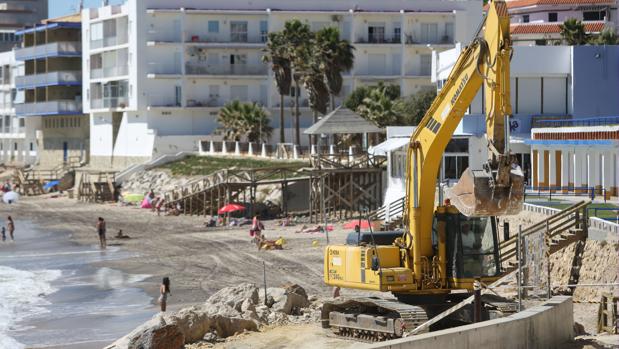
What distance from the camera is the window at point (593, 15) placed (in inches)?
3921

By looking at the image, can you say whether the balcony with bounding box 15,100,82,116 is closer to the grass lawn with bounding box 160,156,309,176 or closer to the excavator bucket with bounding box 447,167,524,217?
the grass lawn with bounding box 160,156,309,176

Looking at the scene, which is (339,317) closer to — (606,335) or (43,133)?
(606,335)

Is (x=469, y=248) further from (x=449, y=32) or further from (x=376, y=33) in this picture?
(x=449, y=32)

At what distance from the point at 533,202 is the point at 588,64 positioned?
54.4 feet

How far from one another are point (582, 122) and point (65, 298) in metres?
22.3

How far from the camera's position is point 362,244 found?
23.7 m

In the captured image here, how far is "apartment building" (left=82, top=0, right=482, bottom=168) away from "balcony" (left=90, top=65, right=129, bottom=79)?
201mm

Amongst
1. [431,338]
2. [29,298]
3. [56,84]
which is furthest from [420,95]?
[431,338]

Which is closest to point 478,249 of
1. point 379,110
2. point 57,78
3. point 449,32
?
point 379,110

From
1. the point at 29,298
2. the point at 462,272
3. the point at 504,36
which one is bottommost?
the point at 29,298

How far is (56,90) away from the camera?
10112 centimetres

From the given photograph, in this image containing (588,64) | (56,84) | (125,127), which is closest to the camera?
(588,64)

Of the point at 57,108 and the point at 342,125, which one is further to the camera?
the point at 57,108

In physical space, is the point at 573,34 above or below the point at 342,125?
above
